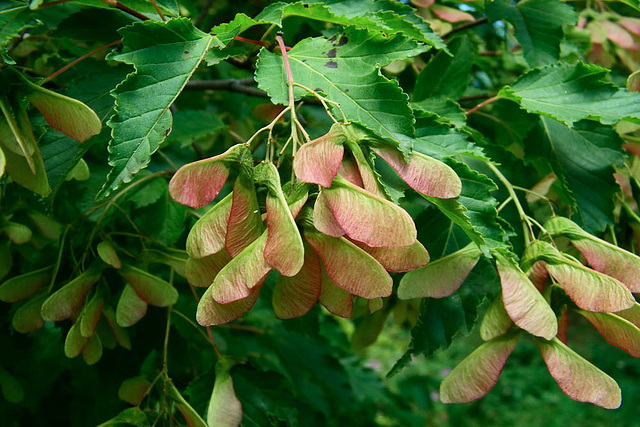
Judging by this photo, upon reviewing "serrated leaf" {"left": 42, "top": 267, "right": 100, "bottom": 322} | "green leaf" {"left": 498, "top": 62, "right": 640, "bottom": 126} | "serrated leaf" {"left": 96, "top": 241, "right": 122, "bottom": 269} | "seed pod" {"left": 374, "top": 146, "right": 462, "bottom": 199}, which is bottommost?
"serrated leaf" {"left": 42, "top": 267, "right": 100, "bottom": 322}

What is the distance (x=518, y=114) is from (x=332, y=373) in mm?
1103

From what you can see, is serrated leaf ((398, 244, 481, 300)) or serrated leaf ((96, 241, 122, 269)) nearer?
serrated leaf ((398, 244, 481, 300))

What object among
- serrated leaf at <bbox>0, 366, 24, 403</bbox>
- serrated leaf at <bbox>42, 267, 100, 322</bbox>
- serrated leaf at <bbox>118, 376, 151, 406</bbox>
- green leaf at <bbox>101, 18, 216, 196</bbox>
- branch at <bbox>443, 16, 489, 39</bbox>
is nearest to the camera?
green leaf at <bbox>101, 18, 216, 196</bbox>

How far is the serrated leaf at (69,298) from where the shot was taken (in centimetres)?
94

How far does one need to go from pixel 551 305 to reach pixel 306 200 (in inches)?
16.3

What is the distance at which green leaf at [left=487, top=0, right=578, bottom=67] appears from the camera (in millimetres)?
1353

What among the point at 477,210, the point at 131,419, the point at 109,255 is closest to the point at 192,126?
the point at 109,255

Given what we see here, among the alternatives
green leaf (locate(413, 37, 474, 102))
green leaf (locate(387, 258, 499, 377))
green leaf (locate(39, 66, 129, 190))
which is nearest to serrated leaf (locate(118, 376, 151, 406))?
green leaf (locate(39, 66, 129, 190))

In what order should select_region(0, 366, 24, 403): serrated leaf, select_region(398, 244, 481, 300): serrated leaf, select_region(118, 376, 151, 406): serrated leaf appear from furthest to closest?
select_region(0, 366, 24, 403): serrated leaf
select_region(118, 376, 151, 406): serrated leaf
select_region(398, 244, 481, 300): serrated leaf

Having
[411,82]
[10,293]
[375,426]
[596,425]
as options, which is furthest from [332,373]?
[596,425]

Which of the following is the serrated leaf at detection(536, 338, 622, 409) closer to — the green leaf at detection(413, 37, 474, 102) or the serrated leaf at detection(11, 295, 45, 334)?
the green leaf at detection(413, 37, 474, 102)

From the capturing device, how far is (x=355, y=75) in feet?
2.72

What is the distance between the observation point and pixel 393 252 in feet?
2.26

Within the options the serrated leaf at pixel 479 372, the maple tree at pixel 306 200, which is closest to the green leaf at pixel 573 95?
the maple tree at pixel 306 200
